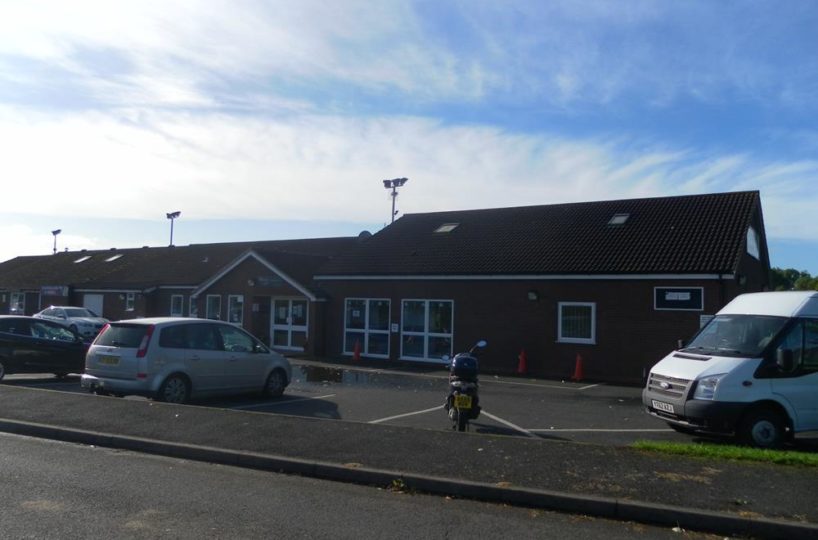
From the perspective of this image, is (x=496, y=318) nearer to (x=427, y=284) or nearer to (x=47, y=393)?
(x=427, y=284)

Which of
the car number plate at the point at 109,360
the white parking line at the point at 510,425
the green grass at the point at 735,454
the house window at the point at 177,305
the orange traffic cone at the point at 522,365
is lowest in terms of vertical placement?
the white parking line at the point at 510,425

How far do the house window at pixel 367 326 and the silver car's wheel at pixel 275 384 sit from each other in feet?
34.6

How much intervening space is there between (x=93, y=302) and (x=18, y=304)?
27.6 ft

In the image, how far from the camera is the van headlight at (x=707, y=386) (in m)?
10.1

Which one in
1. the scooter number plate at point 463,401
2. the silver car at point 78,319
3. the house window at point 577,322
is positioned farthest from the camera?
the silver car at point 78,319

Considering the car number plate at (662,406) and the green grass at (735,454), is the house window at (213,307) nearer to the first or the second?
the car number plate at (662,406)

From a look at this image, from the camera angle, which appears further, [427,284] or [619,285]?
[427,284]

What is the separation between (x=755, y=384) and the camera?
10.1 metres

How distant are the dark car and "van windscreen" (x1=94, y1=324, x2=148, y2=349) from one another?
14.5ft

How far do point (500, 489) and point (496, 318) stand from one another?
15.9m

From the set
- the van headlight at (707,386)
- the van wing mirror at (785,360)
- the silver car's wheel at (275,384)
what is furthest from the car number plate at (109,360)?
the van wing mirror at (785,360)

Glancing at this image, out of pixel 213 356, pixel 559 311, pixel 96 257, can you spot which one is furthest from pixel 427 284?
pixel 96 257

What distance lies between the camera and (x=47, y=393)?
521 inches

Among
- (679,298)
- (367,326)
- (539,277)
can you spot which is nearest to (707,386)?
(679,298)
